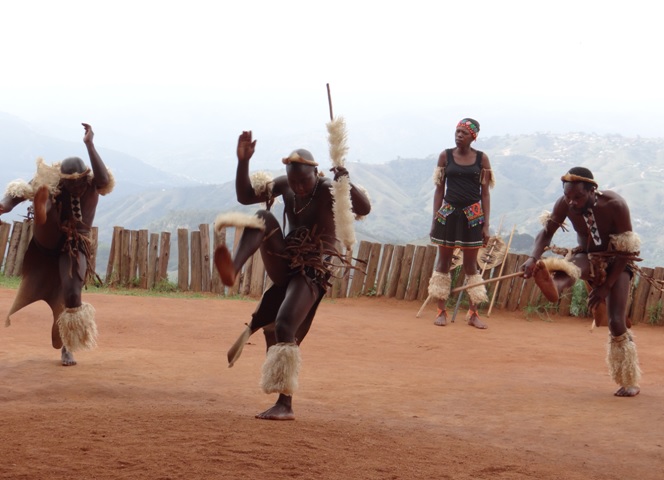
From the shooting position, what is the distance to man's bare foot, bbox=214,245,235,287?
458 centimetres

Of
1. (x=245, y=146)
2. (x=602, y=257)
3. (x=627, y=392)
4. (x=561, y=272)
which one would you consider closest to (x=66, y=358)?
(x=245, y=146)

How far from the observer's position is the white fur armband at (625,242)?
6148 millimetres

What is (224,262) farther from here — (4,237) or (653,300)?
(4,237)

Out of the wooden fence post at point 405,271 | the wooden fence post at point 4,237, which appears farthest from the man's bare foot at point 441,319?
the wooden fence post at point 4,237

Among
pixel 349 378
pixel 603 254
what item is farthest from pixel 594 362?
pixel 349 378

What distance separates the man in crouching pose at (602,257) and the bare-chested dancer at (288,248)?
1666mm

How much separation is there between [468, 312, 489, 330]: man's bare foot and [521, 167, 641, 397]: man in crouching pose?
3.41m

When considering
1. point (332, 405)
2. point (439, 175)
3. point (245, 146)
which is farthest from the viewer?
point (439, 175)

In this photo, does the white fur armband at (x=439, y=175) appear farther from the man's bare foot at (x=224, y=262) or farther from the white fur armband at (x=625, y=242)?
the man's bare foot at (x=224, y=262)

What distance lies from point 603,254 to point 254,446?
3288mm

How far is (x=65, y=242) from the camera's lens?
21.3 feet

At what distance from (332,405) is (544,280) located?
1697 millimetres

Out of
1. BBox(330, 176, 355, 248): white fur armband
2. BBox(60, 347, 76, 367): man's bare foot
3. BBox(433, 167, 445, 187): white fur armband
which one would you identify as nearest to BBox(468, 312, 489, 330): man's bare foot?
BBox(433, 167, 445, 187): white fur armband

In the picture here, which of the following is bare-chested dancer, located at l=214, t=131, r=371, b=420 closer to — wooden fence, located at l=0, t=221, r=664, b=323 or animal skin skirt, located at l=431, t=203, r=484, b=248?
animal skin skirt, located at l=431, t=203, r=484, b=248
